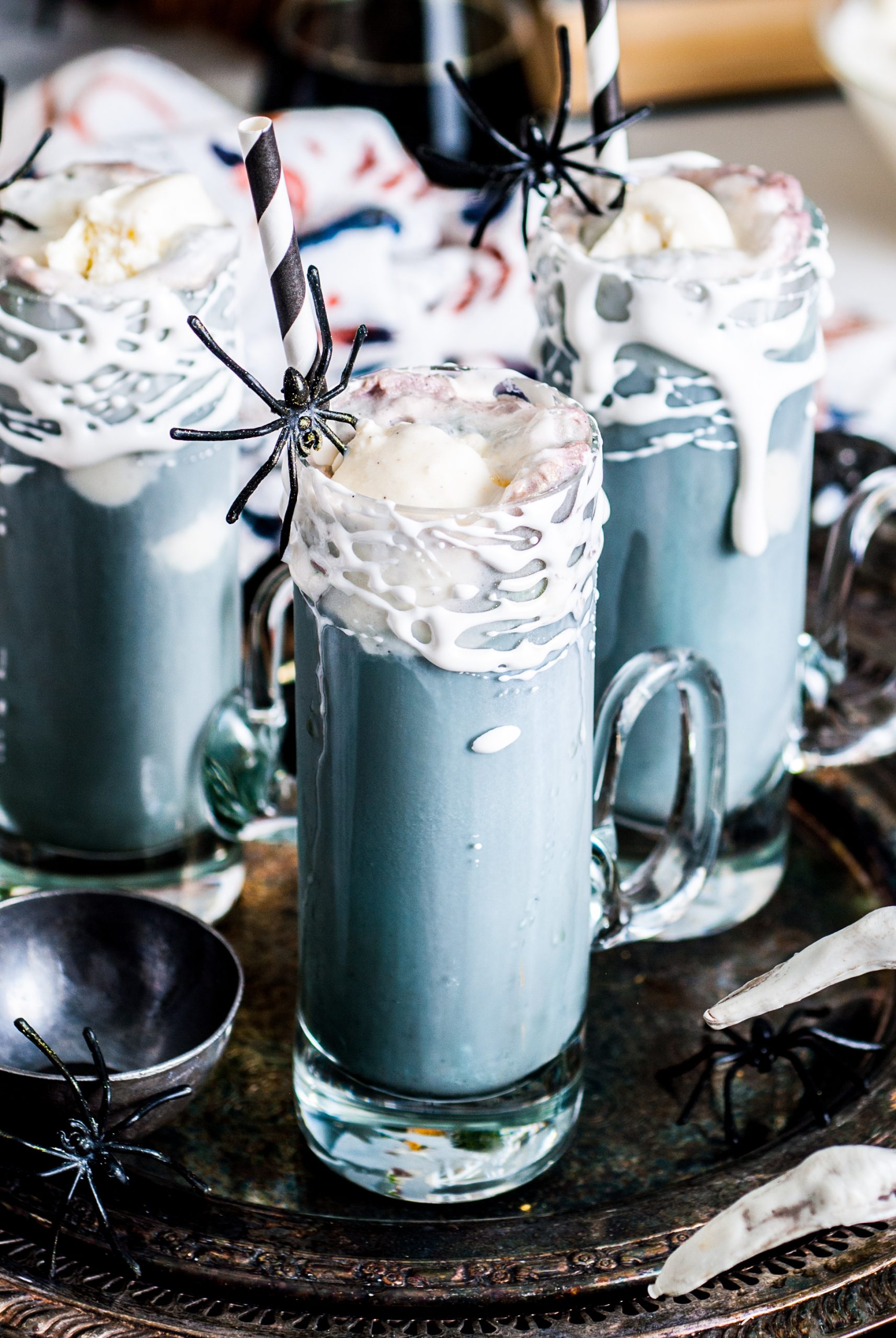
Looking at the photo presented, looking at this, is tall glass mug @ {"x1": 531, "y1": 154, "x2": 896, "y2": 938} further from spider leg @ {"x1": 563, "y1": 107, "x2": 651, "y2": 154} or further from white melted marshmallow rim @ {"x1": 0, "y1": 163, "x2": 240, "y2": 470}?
white melted marshmallow rim @ {"x1": 0, "y1": 163, "x2": 240, "y2": 470}

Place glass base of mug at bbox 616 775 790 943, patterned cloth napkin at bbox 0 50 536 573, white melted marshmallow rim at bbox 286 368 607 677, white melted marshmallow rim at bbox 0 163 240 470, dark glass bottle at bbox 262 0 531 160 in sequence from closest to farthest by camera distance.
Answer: white melted marshmallow rim at bbox 286 368 607 677 < white melted marshmallow rim at bbox 0 163 240 470 < glass base of mug at bbox 616 775 790 943 < patterned cloth napkin at bbox 0 50 536 573 < dark glass bottle at bbox 262 0 531 160

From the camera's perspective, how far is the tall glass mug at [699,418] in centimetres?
60

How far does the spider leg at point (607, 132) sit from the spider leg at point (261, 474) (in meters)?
0.21

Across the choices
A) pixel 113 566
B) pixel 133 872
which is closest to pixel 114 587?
pixel 113 566

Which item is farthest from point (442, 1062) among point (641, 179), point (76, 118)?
point (76, 118)

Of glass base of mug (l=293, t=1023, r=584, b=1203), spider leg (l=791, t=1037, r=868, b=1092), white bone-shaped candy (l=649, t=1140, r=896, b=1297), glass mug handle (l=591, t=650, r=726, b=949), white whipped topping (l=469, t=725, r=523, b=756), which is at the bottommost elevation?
spider leg (l=791, t=1037, r=868, b=1092)

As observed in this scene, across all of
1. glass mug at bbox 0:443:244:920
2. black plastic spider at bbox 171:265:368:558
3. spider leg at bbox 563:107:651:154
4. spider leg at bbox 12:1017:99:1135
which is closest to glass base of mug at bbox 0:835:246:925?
glass mug at bbox 0:443:244:920

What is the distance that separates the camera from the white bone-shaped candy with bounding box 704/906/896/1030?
0.54 m

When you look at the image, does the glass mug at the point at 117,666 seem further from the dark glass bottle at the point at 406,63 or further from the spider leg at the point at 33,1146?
the dark glass bottle at the point at 406,63

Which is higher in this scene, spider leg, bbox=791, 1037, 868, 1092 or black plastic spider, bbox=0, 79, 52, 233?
black plastic spider, bbox=0, 79, 52, 233

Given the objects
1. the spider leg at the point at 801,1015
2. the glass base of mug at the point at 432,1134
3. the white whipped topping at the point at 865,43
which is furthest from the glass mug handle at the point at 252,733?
the white whipped topping at the point at 865,43

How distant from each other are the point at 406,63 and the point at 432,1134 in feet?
3.67

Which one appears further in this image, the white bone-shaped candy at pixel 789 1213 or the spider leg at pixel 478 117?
the spider leg at pixel 478 117

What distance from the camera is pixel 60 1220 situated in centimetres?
53
